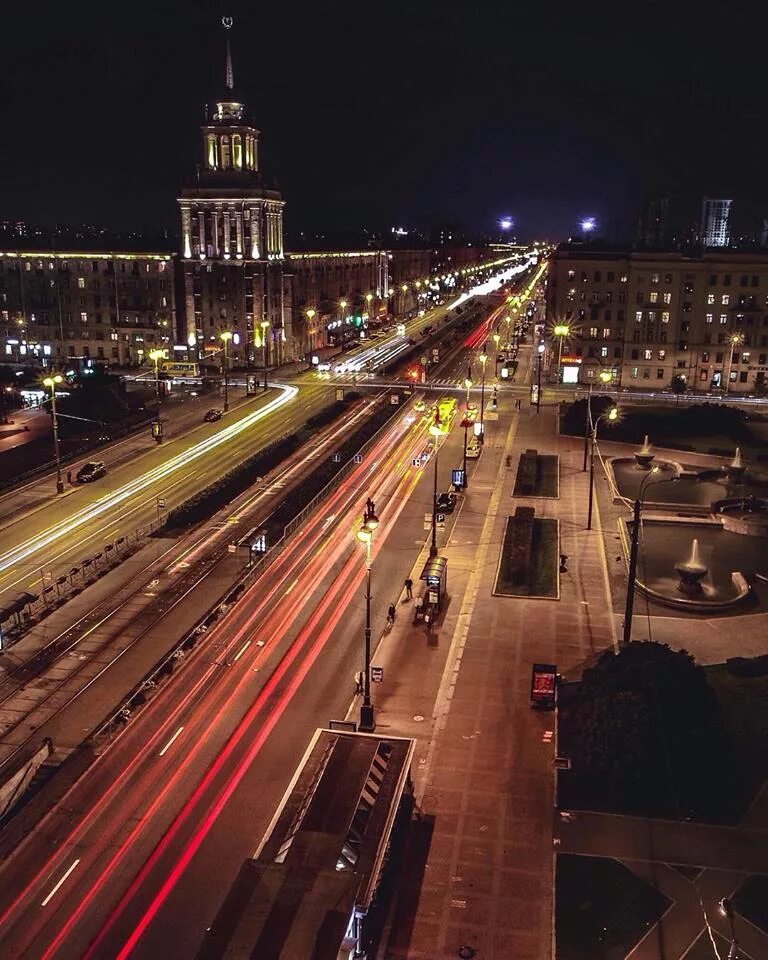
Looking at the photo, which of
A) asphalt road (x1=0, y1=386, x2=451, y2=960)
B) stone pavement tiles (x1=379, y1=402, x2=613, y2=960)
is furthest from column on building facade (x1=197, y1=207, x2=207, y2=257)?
asphalt road (x1=0, y1=386, x2=451, y2=960)

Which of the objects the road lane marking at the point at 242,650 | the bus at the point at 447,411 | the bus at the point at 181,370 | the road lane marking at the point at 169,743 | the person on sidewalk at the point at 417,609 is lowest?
the road lane marking at the point at 169,743

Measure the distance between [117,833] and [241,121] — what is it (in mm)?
104813

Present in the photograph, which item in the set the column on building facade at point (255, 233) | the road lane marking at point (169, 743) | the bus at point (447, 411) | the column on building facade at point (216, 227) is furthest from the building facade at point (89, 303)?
the road lane marking at point (169, 743)

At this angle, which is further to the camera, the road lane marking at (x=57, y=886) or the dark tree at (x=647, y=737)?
the dark tree at (x=647, y=737)

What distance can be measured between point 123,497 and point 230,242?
61947 mm

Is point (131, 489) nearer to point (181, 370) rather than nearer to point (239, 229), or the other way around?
point (181, 370)

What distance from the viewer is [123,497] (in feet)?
181

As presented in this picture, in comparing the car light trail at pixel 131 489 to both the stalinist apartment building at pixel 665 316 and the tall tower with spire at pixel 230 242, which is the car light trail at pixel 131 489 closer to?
the tall tower with spire at pixel 230 242

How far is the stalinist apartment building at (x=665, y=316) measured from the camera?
3767 inches

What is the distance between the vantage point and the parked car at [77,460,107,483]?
58.3 m

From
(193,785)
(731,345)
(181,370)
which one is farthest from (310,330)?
(193,785)

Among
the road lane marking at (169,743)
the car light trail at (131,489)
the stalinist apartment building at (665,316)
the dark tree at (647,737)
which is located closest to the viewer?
the dark tree at (647,737)

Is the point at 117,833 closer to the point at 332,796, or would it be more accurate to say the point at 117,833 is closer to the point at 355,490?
the point at 332,796

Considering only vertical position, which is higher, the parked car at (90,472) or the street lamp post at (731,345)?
the street lamp post at (731,345)
